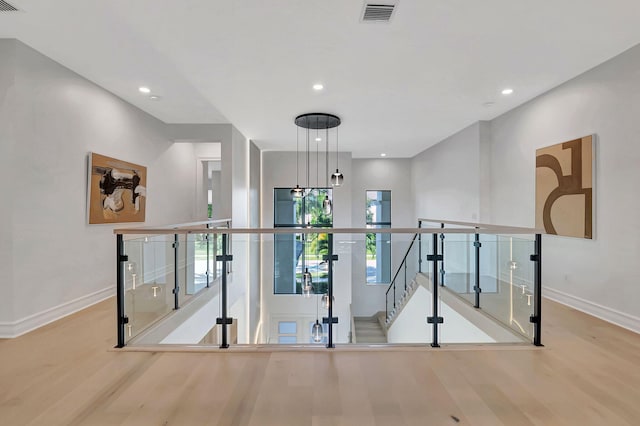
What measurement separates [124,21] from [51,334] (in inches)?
120

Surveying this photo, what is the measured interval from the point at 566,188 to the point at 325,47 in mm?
3478

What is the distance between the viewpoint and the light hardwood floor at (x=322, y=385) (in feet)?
5.86

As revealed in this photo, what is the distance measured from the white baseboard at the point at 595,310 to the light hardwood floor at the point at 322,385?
0.27 metres

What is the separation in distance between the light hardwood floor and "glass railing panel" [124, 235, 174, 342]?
35cm

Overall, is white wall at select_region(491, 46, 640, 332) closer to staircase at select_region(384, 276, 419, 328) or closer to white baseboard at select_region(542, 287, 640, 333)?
white baseboard at select_region(542, 287, 640, 333)

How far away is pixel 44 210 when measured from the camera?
3191 millimetres

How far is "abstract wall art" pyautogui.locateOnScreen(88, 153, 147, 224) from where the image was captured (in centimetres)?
389

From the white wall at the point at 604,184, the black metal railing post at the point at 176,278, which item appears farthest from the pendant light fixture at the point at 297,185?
the white wall at the point at 604,184

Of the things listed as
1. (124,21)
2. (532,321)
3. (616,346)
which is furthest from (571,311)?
(124,21)

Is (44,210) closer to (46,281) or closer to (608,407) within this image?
(46,281)

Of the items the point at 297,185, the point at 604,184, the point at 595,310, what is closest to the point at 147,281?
the point at 595,310

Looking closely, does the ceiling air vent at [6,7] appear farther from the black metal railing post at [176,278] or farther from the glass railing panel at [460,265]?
the glass railing panel at [460,265]

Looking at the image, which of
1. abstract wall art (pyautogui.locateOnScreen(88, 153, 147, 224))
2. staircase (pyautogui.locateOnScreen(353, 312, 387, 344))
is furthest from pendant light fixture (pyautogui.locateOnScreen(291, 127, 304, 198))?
Answer: staircase (pyautogui.locateOnScreen(353, 312, 387, 344))

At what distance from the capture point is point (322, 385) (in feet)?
6.86
